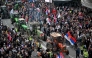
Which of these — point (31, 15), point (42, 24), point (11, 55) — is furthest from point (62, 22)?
point (11, 55)

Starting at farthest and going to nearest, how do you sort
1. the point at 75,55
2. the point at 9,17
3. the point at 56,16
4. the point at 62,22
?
the point at 9,17 < the point at 56,16 < the point at 62,22 < the point at 75,55

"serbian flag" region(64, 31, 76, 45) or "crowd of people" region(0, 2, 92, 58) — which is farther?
"serbian flag" region(64, 31, 76, 45)

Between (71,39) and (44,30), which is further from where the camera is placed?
(44,30)

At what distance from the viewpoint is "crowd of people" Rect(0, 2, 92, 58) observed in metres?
24.7

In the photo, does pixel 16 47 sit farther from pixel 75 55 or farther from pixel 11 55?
pixel 75 55

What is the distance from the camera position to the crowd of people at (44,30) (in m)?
24.7

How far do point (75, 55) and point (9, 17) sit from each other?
20206mm

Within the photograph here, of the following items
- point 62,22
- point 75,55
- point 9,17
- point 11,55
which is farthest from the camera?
point 9,17

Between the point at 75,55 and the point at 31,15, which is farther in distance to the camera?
the point at 31,15

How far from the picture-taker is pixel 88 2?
40.0 meters

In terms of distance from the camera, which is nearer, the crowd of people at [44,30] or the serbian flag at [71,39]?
the crowd of people at [44,30]

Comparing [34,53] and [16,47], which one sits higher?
[16,47]

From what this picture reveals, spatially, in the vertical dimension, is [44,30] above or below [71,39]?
below

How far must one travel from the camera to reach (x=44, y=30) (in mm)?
33031
